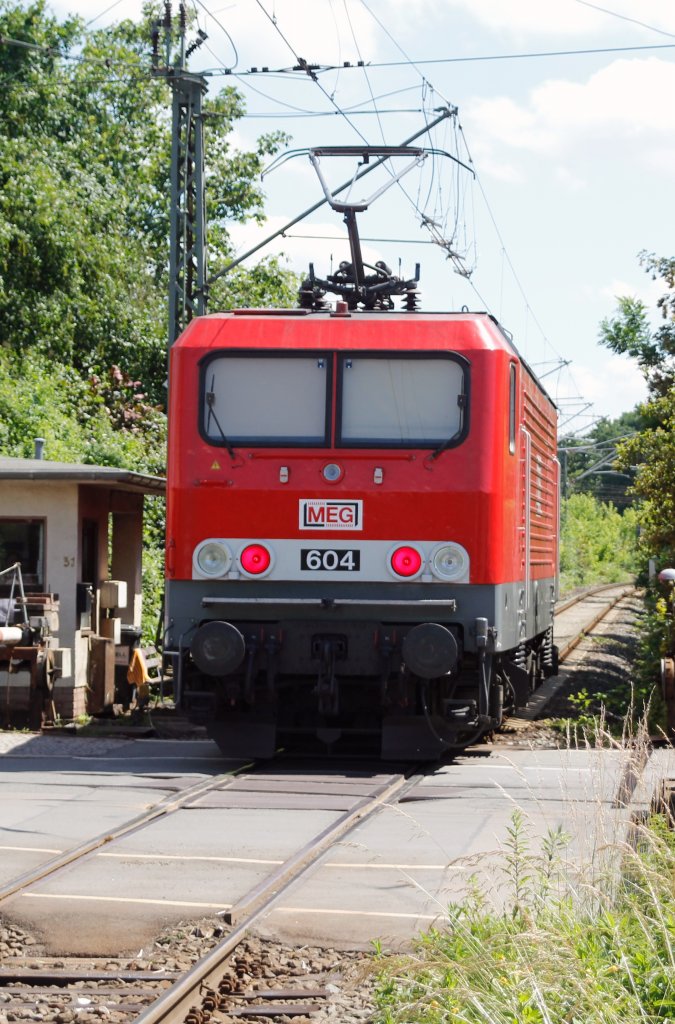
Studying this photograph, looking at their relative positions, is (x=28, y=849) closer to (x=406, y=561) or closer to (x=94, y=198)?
(x=406, y=561)

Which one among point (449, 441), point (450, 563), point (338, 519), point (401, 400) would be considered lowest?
point (450, 563)

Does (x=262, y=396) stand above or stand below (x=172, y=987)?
above

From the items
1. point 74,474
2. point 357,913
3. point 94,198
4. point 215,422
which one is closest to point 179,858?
point 357,913

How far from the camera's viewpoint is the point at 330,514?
1124cm

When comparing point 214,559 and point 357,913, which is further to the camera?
point 214,559

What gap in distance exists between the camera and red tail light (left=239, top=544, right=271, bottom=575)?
36.8 ft

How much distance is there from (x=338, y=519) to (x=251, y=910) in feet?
16.2

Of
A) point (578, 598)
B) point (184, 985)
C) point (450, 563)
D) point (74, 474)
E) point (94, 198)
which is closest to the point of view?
point (184, 985)

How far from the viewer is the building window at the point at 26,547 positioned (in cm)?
1574

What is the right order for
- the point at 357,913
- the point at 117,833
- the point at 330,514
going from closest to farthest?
the point at 357,913 < the point at 117,833 < the point at 330,514

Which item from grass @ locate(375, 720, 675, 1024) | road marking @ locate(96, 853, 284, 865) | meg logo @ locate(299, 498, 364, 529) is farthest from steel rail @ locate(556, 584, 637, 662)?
grass @ locate(375, 720, 675, 1024)

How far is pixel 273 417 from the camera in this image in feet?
37.5

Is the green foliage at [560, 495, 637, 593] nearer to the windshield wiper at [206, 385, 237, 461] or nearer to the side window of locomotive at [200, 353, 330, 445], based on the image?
the side window of locomotive at [200, 353, 330, 445]

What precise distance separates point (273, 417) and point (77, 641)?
17.1 ft
